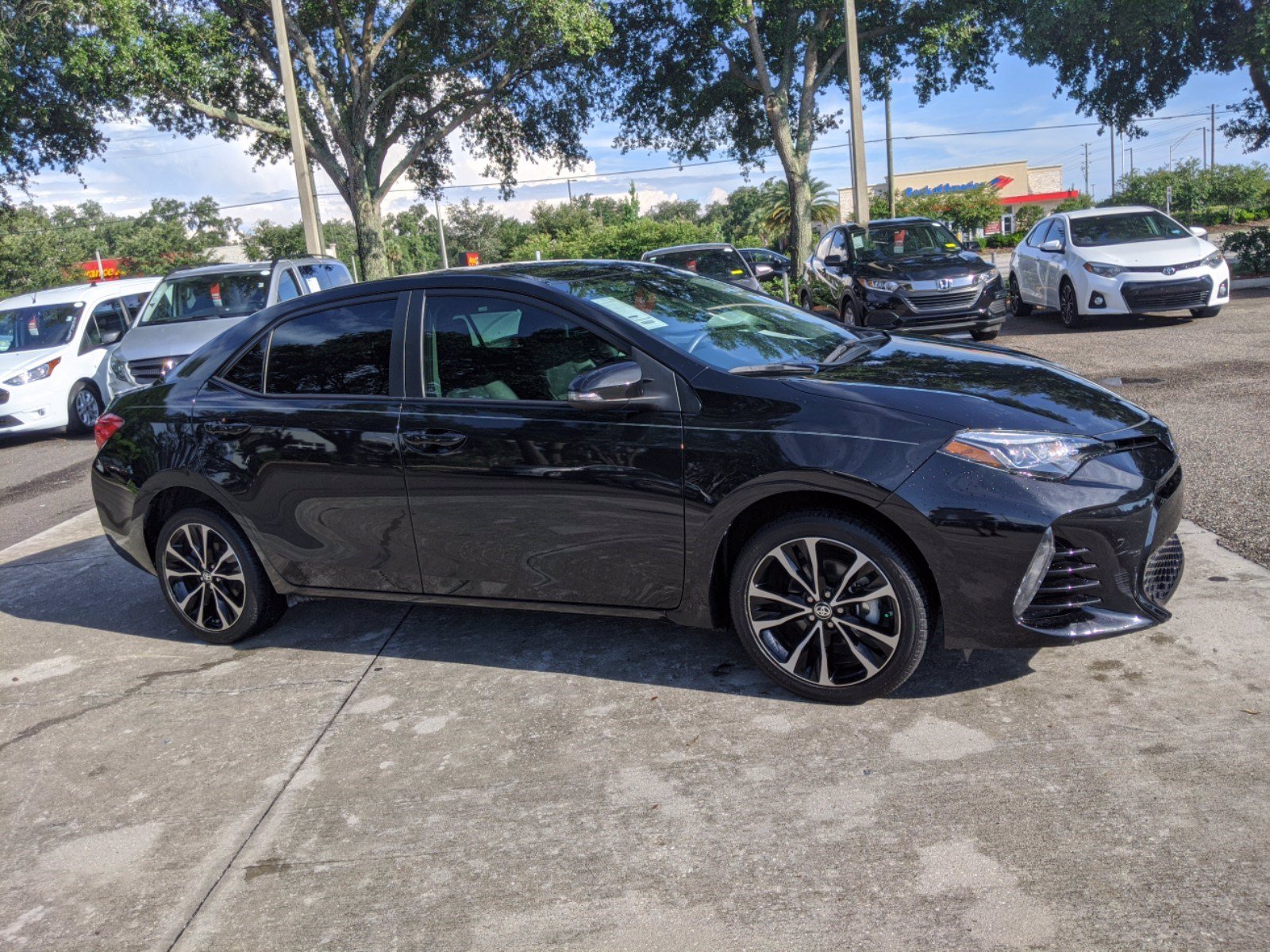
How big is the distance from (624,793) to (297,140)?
68.1 feet

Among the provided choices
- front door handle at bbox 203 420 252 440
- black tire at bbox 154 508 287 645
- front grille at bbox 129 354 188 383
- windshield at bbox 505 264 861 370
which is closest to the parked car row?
front grille at bbox 129 354 188 383

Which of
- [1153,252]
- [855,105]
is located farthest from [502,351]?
[855,105]

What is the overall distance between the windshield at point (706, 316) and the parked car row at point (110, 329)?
25.6ft

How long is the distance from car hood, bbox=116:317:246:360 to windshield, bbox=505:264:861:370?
7.92 meters

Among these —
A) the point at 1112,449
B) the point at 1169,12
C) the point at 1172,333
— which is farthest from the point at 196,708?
the point at 1169,12

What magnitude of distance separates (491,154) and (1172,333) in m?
20.7

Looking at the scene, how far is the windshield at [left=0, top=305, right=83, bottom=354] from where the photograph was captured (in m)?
13.8

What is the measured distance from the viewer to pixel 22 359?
13453mm

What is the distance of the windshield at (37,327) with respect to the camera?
545 inches

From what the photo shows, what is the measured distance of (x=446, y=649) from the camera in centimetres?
490

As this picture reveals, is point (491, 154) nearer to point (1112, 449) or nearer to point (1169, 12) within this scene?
point (1169, 12)

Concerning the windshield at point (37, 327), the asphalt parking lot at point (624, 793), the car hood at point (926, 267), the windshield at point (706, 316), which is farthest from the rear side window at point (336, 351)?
the windshield at point (37, 327)

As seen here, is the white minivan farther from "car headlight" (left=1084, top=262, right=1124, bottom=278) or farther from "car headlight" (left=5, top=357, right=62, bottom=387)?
"car headlight" (left=1084, top=262, right=1124, bottom=278)

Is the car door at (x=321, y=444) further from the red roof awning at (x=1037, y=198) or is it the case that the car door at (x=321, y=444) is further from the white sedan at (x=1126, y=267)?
the red roof awning at (x=1037, y=198)
